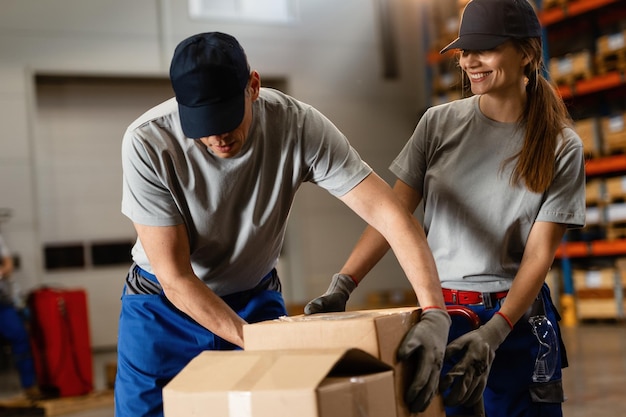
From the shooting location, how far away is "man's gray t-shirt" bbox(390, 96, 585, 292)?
91.7 inches

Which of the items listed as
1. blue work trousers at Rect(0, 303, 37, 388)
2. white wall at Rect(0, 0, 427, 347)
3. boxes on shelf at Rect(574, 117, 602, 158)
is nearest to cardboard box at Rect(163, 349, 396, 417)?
blue work trousers at Rect(0, 303, 37, 388)

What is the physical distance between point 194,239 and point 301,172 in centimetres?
36

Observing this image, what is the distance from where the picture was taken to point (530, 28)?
2.27m

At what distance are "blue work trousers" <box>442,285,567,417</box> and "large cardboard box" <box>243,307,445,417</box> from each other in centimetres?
59

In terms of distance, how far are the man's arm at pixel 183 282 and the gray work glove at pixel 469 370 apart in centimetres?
57

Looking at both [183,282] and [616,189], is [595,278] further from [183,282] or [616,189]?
[183,282]

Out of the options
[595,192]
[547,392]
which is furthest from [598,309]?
[547,392]

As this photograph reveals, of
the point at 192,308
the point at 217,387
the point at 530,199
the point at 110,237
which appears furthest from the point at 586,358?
the point at 110,237

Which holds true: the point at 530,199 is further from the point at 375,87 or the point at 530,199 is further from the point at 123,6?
the point at 375,87

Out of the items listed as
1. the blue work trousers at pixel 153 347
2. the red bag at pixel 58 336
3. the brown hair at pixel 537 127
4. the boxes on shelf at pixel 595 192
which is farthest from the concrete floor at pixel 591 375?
the blue work trousers at pixel 153 347

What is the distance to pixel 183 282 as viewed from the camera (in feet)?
7.31

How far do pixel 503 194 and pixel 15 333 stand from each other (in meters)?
6.72

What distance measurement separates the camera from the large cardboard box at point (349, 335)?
65.4 inches

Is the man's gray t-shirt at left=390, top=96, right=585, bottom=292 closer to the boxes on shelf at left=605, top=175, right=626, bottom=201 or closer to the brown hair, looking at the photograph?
the brown hair
